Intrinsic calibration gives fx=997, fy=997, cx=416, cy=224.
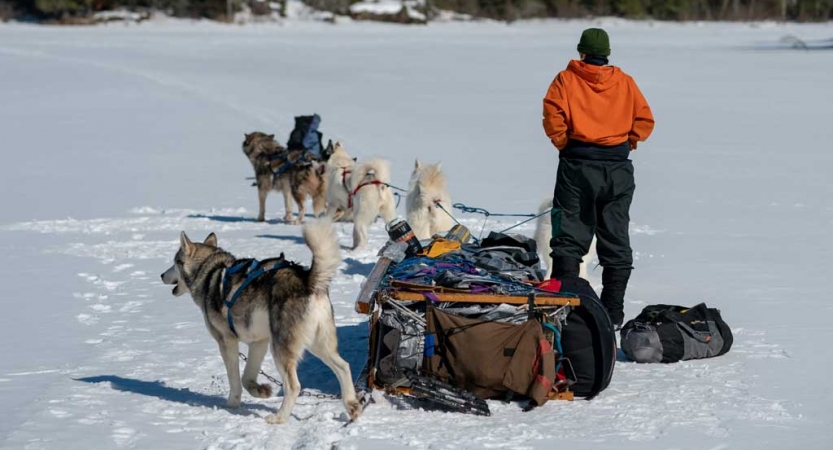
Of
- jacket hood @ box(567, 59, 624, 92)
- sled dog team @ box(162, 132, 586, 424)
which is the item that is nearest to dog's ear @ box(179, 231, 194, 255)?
sled dog team @ box(162, 132, 586, 424)

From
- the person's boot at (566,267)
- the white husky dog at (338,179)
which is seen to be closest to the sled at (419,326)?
the person's boot at (566,267)

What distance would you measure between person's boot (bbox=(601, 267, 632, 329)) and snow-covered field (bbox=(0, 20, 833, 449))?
0.61 meters

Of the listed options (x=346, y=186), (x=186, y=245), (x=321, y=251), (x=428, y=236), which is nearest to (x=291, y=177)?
(x=346, y=186)

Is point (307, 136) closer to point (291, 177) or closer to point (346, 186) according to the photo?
point (291, 177)

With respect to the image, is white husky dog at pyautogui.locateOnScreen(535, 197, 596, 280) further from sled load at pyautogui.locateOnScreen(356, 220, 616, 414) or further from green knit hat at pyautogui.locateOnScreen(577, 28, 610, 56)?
sled load at pyautogui.locateOnScreen(356, 220, 616, 414)

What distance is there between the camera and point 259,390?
4.67 metres

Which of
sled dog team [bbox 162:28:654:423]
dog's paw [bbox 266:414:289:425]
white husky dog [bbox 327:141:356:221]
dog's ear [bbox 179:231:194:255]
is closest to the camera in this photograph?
sled dog team [bbox 162:28:654:423]

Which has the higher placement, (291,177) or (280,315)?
(280,315)

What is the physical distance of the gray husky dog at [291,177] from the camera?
33.1 feet

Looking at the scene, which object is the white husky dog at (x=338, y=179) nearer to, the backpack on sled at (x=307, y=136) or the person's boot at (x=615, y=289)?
the backpack on sled at (x=307, y=136)

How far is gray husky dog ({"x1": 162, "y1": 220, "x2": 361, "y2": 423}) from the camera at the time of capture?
4.12 meters

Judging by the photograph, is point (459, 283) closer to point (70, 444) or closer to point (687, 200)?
point (70, 444)

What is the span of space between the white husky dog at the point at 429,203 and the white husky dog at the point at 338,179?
1.62 m

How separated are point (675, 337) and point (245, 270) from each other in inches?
87.1
